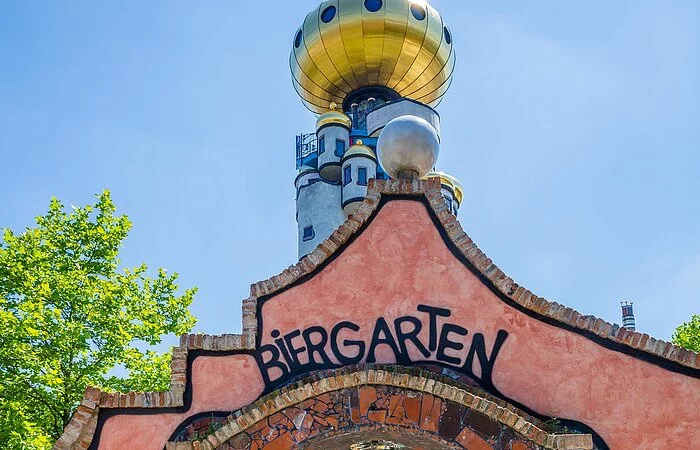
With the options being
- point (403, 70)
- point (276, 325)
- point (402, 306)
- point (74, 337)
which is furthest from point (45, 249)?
point (403, 70)

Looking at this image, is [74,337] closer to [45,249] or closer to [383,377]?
[45,249]

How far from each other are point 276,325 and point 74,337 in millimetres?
4614

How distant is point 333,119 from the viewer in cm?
2519

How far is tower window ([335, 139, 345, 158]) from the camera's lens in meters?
25.4

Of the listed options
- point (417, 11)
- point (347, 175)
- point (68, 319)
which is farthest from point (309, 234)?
point (68, 319)

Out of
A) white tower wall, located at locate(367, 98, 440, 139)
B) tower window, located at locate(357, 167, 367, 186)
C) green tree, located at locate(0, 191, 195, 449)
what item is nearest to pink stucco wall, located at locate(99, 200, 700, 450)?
green tree, located at locate(0, 191, 195, 449)

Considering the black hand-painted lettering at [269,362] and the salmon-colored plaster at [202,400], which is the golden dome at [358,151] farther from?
the salmon-colored plaster at [202,400]

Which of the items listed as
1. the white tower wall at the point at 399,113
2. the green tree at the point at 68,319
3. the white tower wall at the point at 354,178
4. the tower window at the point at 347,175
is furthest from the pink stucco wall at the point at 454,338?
the tower window at the point at 347,175

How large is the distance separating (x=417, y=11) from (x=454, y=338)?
62.3 ft

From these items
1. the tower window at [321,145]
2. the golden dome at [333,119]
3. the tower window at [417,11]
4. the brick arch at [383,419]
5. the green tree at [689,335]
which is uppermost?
the tower window at [417,11]

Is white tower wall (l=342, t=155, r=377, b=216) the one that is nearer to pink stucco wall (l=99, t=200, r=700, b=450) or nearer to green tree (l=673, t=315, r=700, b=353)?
green tree (l=673, t=315, r=700, b=353)

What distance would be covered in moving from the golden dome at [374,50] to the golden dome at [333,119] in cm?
58

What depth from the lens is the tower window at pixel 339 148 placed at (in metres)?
25.4

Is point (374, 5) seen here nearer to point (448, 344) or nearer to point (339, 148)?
point (339, 148)
